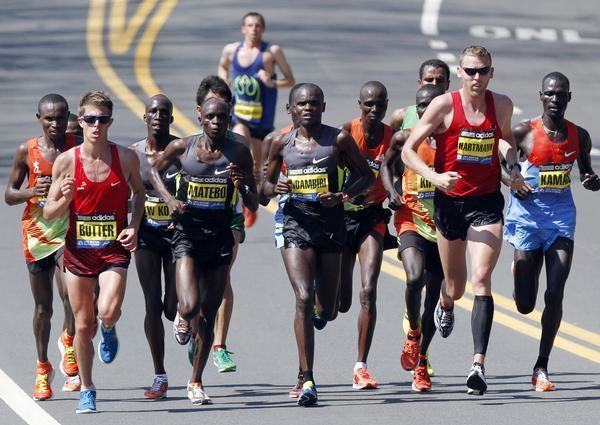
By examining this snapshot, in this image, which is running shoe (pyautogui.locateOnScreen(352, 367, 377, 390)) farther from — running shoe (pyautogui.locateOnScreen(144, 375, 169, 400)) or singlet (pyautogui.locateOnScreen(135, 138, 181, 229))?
singlet (pyautogui.locateOnScreen(135, 138, 181, 229))

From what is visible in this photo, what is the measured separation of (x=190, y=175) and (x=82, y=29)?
1983 cm

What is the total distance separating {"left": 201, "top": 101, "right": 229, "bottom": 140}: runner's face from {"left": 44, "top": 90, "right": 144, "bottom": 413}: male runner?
0.84 metres

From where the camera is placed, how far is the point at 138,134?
82.9ft

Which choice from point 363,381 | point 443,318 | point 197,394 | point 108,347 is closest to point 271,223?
point 443,318

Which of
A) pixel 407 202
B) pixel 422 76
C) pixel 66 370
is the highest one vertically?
pixel 422 76

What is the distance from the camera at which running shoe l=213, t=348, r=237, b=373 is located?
15.2m

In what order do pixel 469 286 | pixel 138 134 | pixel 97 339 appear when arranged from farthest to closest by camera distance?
pixel 138 134, pixel 469 286, pixel 97 339

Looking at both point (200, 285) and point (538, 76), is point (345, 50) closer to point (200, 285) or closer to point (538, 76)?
point (538, 76)

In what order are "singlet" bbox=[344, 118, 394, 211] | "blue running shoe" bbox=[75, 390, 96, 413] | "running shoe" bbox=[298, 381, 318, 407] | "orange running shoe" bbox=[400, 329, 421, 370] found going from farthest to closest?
1. "singlet" bbox=[344, 118, 394, 211]
2. "orange running shoe" bbox=[400, 329, 421, 370]
3. "running shoe" bbox=[298, 381, 318, 407]
4. "blue running shoe" bbox=[75, 390, 96, 413]

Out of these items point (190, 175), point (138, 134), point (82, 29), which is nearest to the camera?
point (190, 175)

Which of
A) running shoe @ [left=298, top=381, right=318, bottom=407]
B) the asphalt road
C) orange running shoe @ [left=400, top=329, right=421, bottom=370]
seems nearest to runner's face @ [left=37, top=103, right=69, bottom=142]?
the asphalt road

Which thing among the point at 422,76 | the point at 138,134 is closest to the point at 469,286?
the point at 422,76

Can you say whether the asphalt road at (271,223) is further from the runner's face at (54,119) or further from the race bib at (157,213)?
the runner's face at (54,119)

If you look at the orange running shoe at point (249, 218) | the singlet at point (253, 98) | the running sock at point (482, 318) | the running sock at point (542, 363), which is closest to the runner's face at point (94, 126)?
the running sock at point (482, 318)
